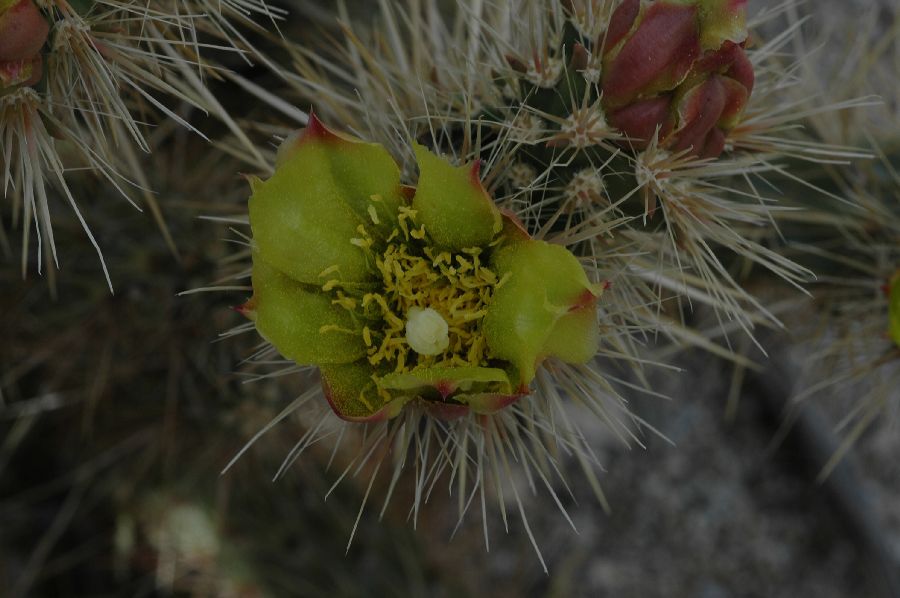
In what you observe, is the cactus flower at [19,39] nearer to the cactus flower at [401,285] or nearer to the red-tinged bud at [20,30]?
the red-tinged bud at [20,30]

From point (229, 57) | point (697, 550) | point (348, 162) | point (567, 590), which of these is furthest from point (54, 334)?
point (697, 550)

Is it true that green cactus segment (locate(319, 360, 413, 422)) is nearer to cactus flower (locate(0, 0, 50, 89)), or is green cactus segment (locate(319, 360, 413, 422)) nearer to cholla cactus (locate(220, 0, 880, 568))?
cholla cactus (locate(220, 0, 880, 568))

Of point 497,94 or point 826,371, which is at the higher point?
point 497,94

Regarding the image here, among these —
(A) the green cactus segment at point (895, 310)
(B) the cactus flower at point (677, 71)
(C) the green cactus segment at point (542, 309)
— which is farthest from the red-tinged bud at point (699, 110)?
(A) the green cactus segment at point (895, 310)

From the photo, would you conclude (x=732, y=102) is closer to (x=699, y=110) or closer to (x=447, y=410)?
(x=699, y=110)

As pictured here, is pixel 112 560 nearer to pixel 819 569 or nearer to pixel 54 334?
pixel 54 334

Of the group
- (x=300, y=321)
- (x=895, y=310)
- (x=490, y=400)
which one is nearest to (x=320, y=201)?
(x=300, y=321)
